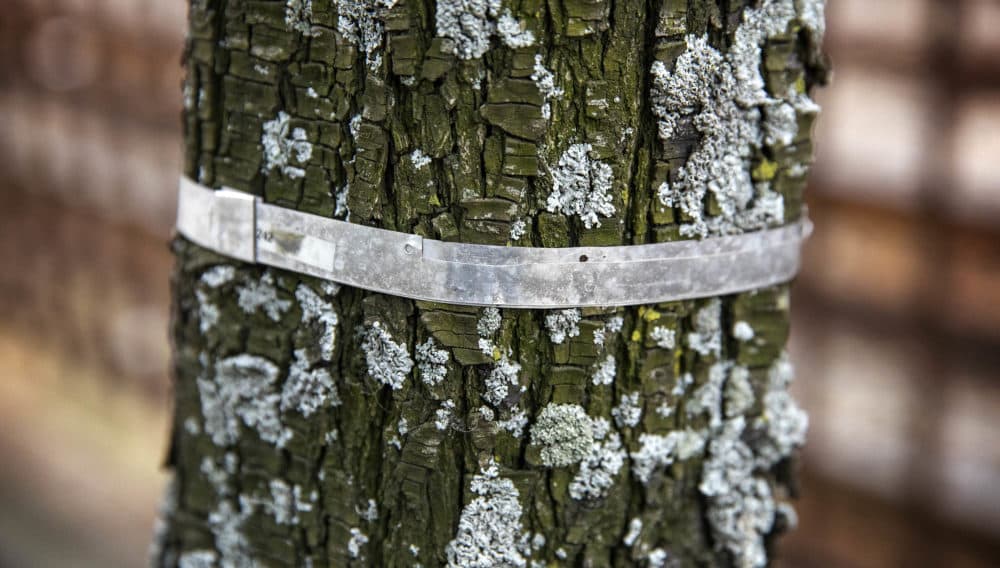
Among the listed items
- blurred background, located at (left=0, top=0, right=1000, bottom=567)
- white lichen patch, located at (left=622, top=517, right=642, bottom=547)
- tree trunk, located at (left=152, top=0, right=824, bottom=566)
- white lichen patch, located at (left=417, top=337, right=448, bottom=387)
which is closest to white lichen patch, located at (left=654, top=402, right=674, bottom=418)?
tree trunk, located at (left=152, top=0, right=824, bottom=566)

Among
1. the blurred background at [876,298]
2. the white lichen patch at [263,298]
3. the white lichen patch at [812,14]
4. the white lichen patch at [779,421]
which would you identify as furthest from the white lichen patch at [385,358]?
the blurred background at [876,298]

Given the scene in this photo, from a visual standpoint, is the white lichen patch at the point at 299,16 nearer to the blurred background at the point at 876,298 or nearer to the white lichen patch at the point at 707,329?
the white lichen patch at the point at 707,329

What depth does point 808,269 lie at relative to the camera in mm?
2547

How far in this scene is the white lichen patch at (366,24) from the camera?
860 mm

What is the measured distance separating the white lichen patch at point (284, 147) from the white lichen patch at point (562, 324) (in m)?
0.27

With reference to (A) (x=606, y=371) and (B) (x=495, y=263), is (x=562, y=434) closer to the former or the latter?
(A) (x=606, y=371)

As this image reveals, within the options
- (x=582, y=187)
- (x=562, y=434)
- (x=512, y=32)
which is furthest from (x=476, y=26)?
(x=562, y=434)

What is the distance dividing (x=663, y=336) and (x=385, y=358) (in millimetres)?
260

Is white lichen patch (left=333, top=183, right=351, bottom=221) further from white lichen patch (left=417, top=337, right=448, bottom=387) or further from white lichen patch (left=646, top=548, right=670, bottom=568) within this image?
white lichen patch (left=646, top=548, right=670, bottom=568)

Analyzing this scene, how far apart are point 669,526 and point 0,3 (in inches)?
147

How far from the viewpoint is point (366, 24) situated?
34.3 inches

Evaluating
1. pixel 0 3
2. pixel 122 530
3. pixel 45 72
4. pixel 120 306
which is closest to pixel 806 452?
pixel 122 530

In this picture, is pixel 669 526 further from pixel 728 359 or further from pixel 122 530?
pixel 122 530

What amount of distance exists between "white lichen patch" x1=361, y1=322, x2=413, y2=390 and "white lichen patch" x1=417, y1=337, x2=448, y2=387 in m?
0.01
